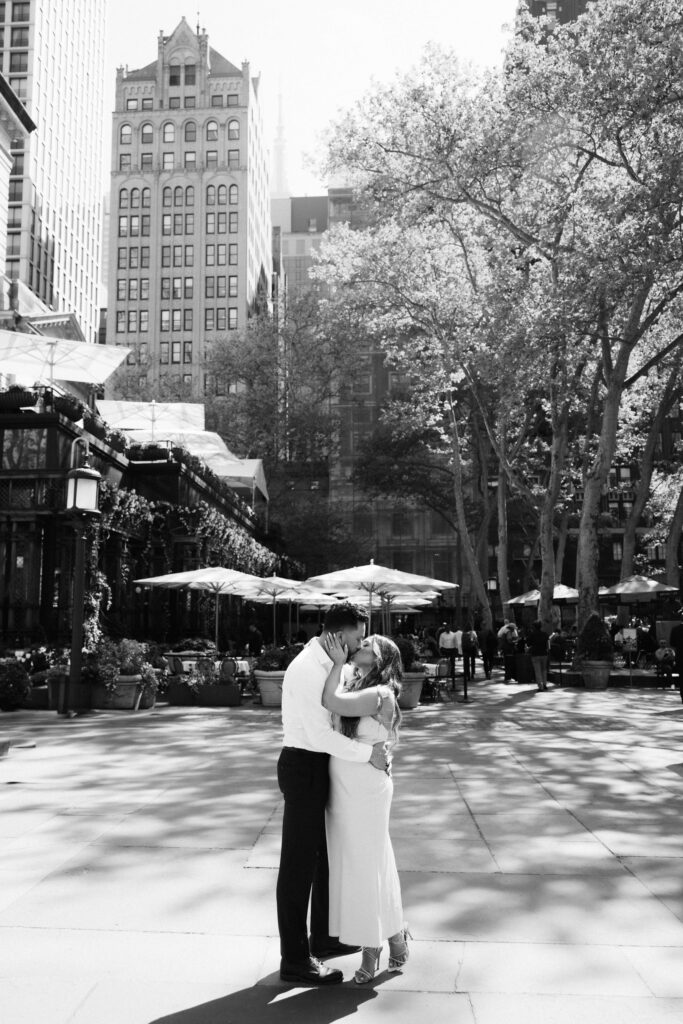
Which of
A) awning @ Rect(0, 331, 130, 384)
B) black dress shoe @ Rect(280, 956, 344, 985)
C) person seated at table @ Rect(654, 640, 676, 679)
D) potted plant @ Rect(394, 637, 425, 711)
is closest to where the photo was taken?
black dress shoe @ Rect(280, 956, 344, 985)

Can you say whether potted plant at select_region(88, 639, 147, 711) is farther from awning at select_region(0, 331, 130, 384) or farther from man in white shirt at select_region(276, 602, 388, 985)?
man in white shirt at select_region(276, 602, 388, 985)

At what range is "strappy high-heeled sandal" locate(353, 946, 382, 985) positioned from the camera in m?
4.00

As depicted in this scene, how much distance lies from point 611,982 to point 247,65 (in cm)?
10797

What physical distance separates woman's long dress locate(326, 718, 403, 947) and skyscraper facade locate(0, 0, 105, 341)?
79132 millimetres

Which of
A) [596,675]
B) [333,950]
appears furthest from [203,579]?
[333,950]

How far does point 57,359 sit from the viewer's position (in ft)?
70.7

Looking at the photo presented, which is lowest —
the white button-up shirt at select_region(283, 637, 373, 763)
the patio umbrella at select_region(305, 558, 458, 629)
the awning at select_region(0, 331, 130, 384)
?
the white button-up shirt at select_region(283, 637, 373, 763)

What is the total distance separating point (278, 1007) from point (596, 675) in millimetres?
19302

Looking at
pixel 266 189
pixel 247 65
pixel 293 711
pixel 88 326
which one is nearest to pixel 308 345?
pixel 293 711

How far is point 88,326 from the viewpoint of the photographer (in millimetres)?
96562

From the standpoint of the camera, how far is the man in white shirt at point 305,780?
400 cm

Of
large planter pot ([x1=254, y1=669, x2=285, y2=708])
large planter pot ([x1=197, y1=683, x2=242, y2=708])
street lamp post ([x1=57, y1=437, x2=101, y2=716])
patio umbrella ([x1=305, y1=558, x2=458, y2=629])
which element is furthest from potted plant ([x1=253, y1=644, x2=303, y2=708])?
street lamp post ([x1=57, y1=437, x2=101, y2=716])

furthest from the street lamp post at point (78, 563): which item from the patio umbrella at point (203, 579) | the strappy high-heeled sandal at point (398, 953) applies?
the strappy high-heeled sandal at point (398, 953)

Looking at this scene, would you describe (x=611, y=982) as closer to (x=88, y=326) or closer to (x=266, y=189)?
(x=88, y=326)
